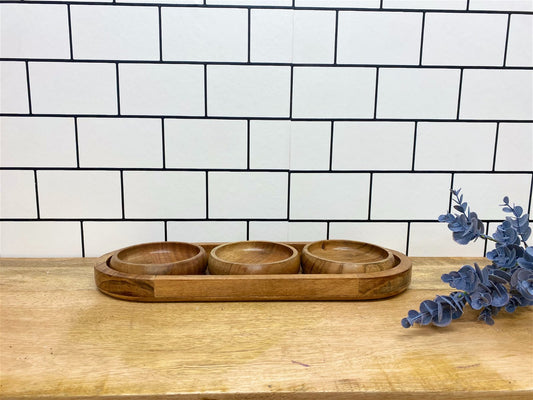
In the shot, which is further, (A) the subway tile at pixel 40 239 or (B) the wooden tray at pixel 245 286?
(A) the subway tile at pixel 40 239

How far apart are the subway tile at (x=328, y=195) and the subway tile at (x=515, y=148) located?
0.29 meters

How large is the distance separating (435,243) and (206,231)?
0.49m

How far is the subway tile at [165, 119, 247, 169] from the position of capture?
790 millimetres

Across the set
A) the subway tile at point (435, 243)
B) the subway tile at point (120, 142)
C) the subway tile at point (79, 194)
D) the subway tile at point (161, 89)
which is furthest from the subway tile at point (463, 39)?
the subway tile at point (79, 194)

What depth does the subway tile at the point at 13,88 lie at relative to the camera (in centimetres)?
76

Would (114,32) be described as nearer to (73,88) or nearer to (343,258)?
(73,88)

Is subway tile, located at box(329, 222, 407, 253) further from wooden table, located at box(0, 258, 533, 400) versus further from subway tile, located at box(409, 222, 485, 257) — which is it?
wooden table, located at box(0, 258, 533, 400)

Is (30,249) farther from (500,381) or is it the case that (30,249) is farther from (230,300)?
(500,381)

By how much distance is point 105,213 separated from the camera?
0.81m

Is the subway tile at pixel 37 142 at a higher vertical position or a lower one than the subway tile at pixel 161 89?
lower

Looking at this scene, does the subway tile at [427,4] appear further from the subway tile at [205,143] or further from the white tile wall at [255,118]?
the subway tile at [205,143]

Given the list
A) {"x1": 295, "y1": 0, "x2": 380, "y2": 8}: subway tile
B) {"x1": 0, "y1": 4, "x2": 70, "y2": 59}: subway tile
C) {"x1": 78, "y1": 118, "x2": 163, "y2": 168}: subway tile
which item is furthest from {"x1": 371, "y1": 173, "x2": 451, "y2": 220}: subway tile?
{"x1": 0, "y1": 4, "x2": 70, "y2": 59}: subway tile

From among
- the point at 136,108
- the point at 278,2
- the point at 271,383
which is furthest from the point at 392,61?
the point at 271,383

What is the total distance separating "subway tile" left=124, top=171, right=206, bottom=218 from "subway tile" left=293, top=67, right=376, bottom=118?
0.83 ft
